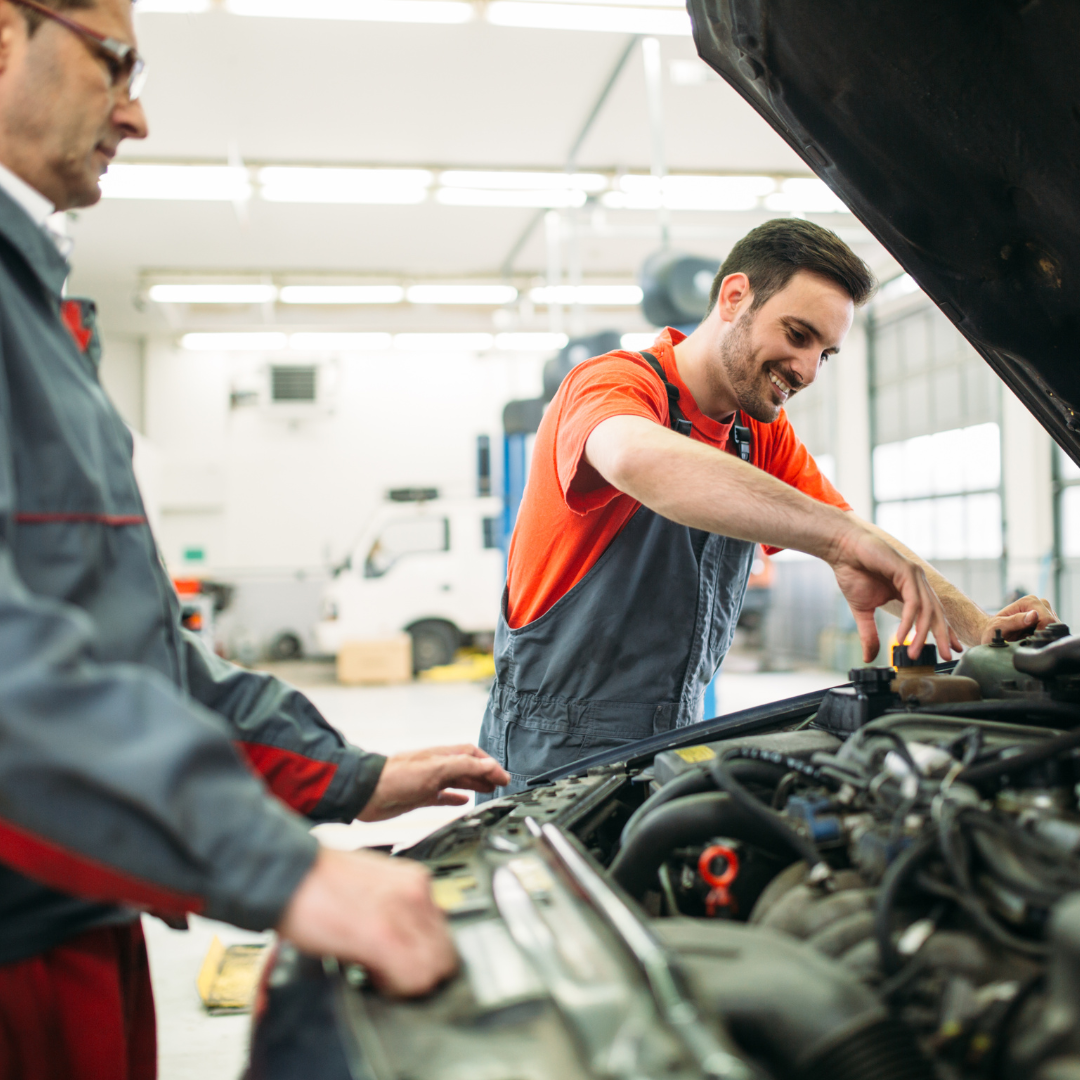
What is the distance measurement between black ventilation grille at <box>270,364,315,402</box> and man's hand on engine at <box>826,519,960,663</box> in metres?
9.37

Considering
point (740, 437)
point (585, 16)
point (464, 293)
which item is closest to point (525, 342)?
point (464, 293)

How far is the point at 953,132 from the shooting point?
47.7 inches

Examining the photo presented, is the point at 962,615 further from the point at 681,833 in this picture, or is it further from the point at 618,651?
the point at 681,833

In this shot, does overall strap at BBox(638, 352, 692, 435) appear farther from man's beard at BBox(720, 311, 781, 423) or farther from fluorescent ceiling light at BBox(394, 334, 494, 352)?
fluorescent ceiling light at BBox(394, 334, 494, 352)

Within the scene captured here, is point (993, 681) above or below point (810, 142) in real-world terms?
below

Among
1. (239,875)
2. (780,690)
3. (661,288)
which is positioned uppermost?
(661,288)

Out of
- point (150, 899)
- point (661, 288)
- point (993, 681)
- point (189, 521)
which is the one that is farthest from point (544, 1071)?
point (189, 521)

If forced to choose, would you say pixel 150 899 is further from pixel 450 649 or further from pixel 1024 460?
pixel 450 649

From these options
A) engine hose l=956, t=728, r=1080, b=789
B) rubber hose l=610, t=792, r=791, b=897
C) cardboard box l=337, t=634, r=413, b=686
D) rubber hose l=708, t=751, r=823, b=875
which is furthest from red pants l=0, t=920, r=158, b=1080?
cardboard box l=337, t=634, r=413, b=686

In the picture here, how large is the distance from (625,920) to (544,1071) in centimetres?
13

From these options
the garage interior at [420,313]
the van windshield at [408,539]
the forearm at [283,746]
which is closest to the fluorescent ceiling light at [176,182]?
the garage interior at [420,313]

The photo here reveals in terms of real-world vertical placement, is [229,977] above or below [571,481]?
below

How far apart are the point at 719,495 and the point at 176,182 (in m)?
6.33

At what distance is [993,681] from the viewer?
120cm
